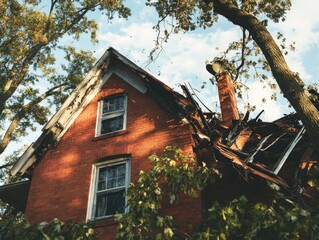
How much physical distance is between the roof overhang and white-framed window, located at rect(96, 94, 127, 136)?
9.85 feet

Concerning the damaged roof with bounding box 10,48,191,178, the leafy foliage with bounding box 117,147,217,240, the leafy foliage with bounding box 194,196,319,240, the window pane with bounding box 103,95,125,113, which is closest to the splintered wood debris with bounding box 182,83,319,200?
the leafy foliage with bounding box 117,147,217,240

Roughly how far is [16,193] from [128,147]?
4.91m

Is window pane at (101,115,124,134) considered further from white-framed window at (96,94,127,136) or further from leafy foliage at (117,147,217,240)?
leafy foliage at (117,147,217,240)

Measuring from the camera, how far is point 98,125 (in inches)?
503

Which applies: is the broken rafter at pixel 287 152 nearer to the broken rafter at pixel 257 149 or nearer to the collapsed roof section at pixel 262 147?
the collapsed roof section at pixel 262 147

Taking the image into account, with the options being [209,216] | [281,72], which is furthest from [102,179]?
[281,72]

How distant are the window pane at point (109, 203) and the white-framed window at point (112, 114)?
2.27m

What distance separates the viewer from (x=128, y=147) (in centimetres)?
1145

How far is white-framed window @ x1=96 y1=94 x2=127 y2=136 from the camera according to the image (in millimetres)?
12578

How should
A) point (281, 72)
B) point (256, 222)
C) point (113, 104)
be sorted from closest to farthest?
1. point (256, 222)
2. point (281, 72)
3. point (113, 104)

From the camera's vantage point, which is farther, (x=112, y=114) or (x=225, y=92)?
(x=225, y=92)

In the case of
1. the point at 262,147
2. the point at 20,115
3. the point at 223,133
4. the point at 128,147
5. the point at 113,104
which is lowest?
the point at 262,147

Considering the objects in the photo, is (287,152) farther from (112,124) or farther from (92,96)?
(92,96)

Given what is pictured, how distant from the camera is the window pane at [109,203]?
1060 cm
